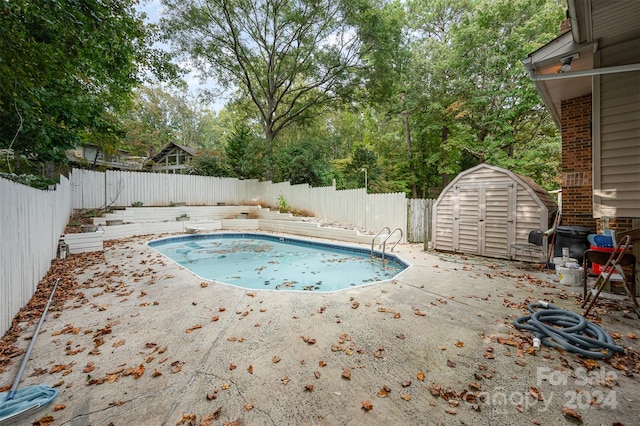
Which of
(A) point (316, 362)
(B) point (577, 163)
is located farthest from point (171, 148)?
(B) point (577, 163)

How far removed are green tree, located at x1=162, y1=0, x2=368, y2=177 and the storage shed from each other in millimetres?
10293

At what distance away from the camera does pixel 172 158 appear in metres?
21.9

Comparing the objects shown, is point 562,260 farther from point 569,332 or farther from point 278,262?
point 278,262

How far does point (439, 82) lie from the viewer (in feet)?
43.1

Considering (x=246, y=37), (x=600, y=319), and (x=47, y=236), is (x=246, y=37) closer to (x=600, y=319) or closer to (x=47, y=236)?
(x=47, y=236)

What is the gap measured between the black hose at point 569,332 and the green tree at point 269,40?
Result: 13382mm

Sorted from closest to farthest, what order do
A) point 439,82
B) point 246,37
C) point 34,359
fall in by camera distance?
point 34,359 → point 439,82 → point 246,37

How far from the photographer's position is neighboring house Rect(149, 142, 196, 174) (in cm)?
2075

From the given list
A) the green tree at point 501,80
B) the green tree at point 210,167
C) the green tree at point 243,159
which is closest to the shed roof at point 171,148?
the green tree at point 210,167

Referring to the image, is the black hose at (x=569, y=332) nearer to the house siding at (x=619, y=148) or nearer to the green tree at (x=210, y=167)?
the house siding at (x=619, y=148)

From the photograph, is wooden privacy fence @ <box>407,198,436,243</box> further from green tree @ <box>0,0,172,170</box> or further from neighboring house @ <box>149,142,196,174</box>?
neighboring house @ <box>149,142,196,174</box>

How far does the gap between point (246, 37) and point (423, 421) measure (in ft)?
57.2

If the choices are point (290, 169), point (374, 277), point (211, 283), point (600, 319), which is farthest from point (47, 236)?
point (290, 169)

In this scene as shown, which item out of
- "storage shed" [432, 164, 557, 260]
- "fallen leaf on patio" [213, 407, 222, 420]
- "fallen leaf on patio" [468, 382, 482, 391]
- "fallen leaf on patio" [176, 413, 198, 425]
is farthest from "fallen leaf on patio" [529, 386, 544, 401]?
"storage shed" [432, 164, 557, 260]
